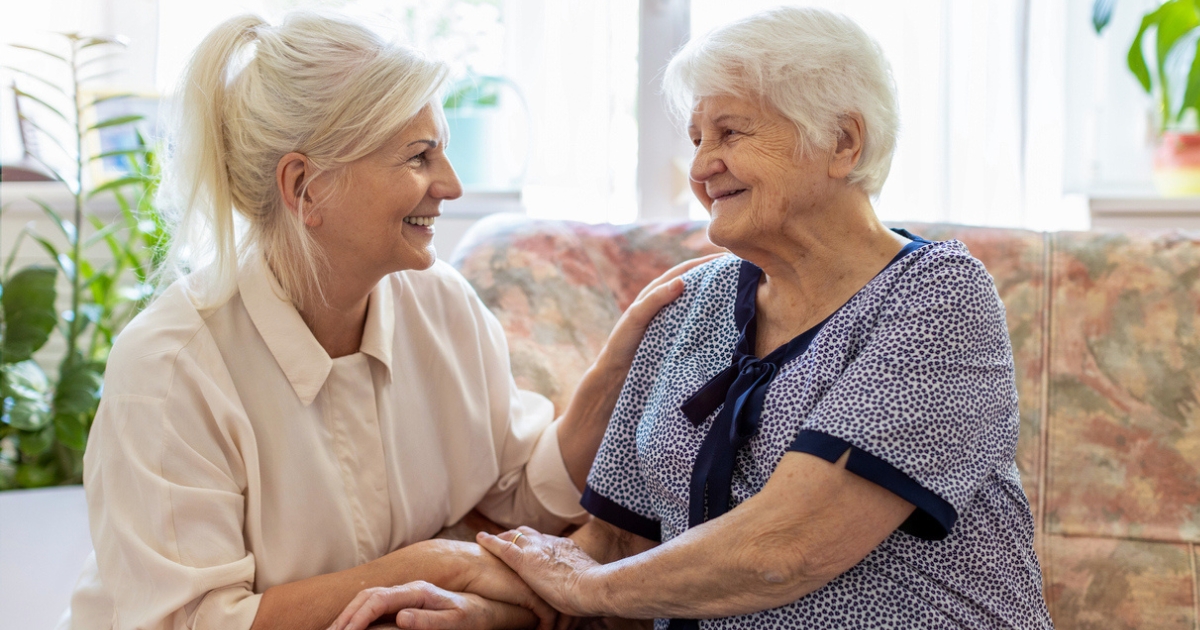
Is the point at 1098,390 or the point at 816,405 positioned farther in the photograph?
the point at 1098,390

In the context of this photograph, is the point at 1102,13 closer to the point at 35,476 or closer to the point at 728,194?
the point at 728,194

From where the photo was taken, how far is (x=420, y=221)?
1337 mm

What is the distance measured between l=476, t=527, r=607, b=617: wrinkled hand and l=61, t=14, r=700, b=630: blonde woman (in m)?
0.03

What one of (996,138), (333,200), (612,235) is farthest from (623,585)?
(996,138)

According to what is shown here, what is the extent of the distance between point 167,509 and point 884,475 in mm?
857

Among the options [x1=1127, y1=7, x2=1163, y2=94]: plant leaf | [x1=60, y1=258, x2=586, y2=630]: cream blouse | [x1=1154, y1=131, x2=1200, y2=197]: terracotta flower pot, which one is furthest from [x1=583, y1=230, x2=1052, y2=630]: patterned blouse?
[x1=1154, y1=131, x2=1200, y2=197]: terracotta flower pot

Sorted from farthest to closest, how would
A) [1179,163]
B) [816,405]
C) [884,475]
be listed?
[1179,163], [816,405], [884,475]

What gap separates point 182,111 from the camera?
1.28m

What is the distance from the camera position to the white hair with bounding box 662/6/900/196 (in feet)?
3.84

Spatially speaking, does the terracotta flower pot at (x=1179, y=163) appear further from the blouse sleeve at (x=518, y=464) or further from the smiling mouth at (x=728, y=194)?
the blouse sleeve at (x=518, y=464)

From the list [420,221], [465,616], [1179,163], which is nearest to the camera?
[465,616]

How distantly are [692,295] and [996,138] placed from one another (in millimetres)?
1469

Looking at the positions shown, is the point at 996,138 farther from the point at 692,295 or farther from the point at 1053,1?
the point at 692,295

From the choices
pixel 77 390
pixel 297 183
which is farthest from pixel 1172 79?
pixel 77 390
